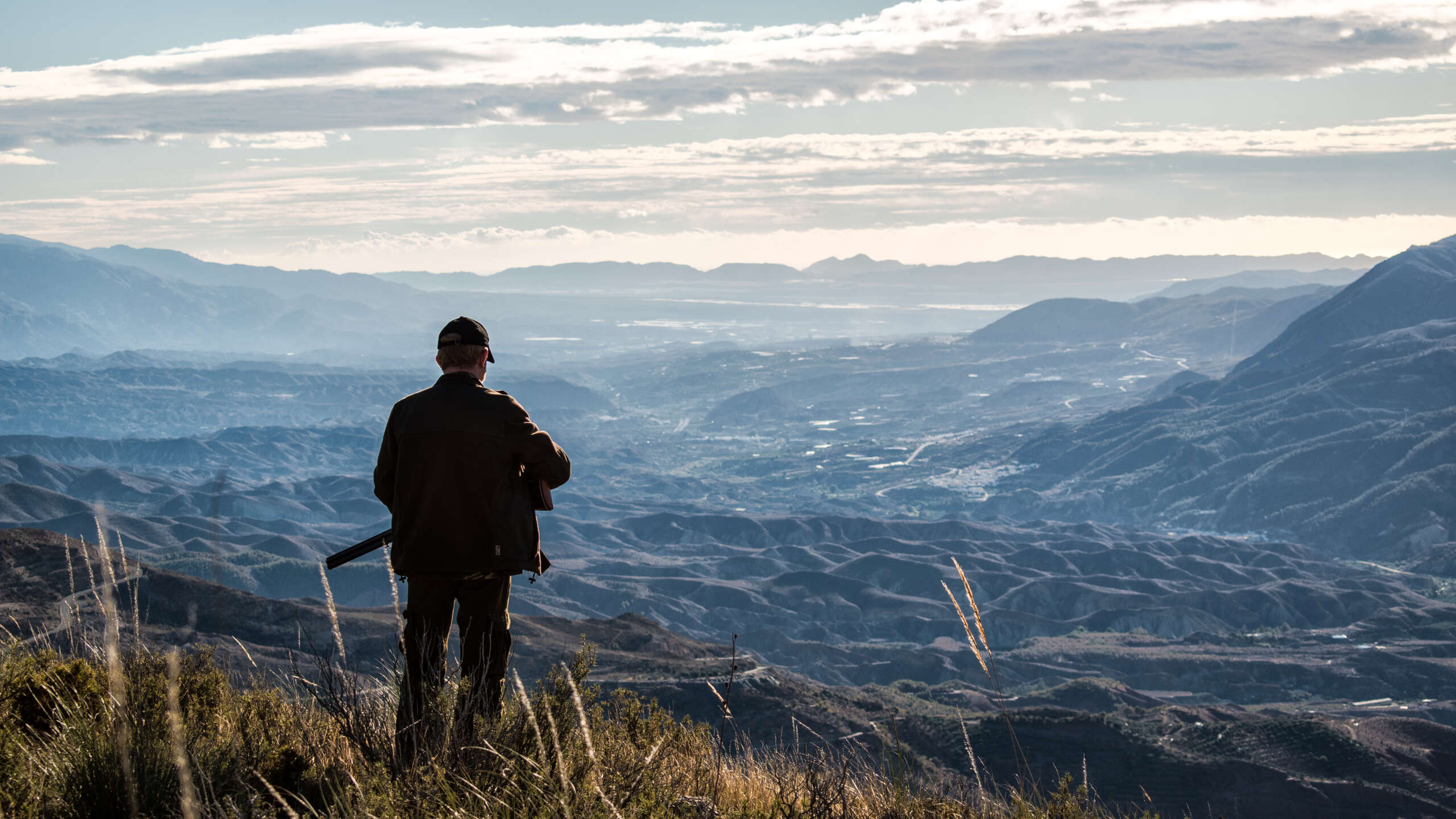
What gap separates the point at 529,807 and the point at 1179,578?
384 ft

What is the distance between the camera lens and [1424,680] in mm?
77812

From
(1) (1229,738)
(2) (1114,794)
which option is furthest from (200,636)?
(1) (1229,738)

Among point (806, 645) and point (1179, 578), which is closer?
point (806, 645)

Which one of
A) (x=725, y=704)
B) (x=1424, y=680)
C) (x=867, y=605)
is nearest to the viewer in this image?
(x=725, y=704)

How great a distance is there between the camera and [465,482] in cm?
518

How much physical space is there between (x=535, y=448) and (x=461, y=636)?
0.92m

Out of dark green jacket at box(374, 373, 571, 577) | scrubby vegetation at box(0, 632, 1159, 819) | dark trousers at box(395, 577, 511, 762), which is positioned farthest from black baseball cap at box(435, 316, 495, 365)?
scrubby vegetation at box(0, 632, 1159, 819)

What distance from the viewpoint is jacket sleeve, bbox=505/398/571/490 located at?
5.18 m

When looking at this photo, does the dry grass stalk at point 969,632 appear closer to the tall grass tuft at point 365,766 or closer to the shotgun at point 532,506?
the tall grass tuft at point 365,766

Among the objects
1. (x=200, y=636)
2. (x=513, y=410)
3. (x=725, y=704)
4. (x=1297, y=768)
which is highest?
(x=513, y=410)

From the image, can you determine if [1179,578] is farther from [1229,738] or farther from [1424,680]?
[1229,738]

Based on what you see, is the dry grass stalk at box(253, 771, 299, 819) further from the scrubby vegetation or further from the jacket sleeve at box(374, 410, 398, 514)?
the jacket sleeve at box(374, 410, 398, 514)

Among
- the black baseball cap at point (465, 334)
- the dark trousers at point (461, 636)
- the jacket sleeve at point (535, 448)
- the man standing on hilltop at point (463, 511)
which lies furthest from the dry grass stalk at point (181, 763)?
the black baseball cap at point (465, 334)

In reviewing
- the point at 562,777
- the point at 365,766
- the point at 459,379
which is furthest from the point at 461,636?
the point at 562,777
